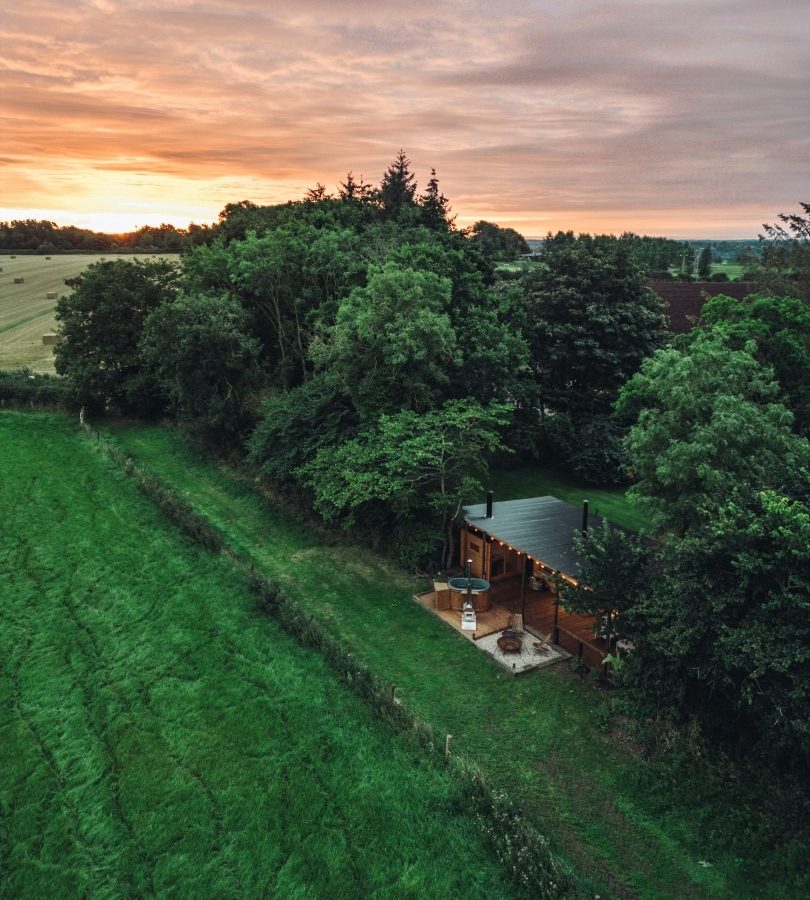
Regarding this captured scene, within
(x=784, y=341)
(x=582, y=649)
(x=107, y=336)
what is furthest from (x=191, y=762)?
(x=107, y=336)

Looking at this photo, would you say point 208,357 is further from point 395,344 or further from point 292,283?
point 395,344

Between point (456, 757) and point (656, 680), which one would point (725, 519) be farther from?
point (456, 757)

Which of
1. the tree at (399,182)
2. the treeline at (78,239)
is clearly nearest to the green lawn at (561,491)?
the tree at (399,182)

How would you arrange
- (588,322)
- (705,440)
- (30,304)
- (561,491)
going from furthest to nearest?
(30,304) → (588,322) → (561,491) → (705,440)

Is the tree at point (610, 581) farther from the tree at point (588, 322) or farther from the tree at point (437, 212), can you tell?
the tree at point (437, 212)

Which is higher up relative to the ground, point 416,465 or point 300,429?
point 416,465

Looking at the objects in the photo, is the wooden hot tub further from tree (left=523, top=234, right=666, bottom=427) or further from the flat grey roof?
tree (left=523, top=234, right=666, bottom=427)

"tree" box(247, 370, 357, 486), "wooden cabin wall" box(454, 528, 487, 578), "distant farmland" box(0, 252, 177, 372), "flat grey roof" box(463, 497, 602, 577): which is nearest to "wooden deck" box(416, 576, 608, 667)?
"wooden cabin wall" box(454, 528, 487, 578)
